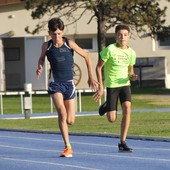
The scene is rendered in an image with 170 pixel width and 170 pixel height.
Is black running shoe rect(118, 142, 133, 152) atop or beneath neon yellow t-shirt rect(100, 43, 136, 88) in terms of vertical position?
beneath

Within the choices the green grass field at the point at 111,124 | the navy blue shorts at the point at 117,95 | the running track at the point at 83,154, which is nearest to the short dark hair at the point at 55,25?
the navy blue shorts at the point at 117,95

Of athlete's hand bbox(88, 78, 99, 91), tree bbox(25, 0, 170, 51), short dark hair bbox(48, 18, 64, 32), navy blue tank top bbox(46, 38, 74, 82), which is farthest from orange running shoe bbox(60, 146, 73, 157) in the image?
tree bbox(25, 0, 170, 51)

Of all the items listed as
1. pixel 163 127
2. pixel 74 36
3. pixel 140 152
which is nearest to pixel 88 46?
pixel 74 36

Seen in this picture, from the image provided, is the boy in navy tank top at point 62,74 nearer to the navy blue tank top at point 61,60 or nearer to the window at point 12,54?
the navy blue tank top at point 61,60

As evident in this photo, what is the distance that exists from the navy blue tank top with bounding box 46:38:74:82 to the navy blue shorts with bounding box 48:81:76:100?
8 centimetres

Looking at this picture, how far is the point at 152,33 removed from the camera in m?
44.5

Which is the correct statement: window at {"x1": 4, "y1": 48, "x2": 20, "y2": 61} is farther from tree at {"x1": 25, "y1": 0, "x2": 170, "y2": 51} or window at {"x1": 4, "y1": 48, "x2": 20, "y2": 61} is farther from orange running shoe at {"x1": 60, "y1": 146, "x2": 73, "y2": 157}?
orange running shoe at {"x1": 60, "y1": 146, "x2": 73, "y2": 157}

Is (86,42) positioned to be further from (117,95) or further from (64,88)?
(64,88)

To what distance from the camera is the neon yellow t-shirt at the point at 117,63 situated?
582 inches

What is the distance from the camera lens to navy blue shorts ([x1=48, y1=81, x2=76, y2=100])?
14125 mm

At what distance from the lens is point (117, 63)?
14805mm

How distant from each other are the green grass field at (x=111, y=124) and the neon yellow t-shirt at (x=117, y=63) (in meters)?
3.31

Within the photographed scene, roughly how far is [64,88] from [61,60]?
0.44m

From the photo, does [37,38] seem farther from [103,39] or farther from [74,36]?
[103,39]
